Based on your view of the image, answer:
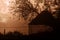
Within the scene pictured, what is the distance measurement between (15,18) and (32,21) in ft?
1.66

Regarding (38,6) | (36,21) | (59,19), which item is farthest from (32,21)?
(59,19)

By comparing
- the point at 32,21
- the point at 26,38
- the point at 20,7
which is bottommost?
the point at 26,38

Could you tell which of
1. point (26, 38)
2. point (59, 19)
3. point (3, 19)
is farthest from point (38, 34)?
point (3, 19)

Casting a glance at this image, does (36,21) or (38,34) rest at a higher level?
(36,21)

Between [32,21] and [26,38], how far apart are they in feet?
1.72

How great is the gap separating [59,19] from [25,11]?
3.37ft

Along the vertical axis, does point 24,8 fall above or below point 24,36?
above

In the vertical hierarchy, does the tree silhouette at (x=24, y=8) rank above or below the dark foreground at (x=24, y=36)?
above

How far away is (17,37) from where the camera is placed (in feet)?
16.4

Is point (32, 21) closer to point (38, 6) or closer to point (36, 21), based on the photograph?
point (36, 21)

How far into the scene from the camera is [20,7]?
4996mm

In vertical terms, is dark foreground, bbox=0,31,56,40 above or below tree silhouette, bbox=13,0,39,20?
below

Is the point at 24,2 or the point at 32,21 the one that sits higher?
the point at 24,2

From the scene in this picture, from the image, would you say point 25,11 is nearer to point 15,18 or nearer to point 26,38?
point 15,18
